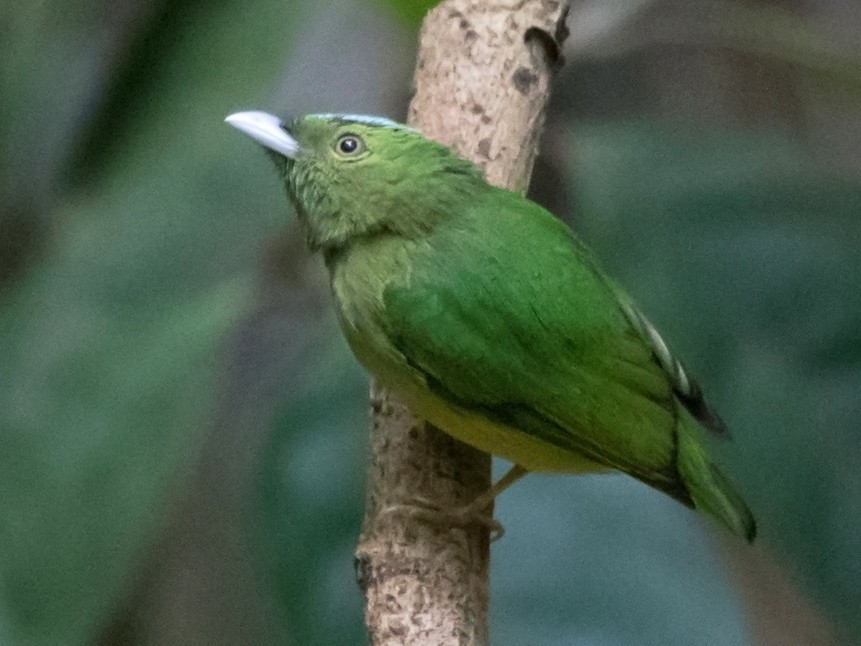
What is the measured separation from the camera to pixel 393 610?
1560mm

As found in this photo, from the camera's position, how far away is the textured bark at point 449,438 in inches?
62.2

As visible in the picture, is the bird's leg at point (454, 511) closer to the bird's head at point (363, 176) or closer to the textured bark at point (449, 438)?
the textured bark at point (449, 438)

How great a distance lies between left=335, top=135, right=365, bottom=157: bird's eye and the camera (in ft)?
5.77

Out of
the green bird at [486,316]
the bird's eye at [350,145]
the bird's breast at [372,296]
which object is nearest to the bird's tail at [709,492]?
the green bird at [486,316]

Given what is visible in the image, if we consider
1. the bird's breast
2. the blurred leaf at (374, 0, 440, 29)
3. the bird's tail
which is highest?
the blurred leaf at (374, 0, 440, 29)

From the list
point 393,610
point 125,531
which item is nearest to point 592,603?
point 393,610

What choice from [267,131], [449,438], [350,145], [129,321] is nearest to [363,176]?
[350,145]

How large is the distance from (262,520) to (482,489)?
41cm

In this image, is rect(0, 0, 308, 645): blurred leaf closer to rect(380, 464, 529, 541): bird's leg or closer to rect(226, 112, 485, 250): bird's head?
rect(226, 112, 485, 250): bird's head

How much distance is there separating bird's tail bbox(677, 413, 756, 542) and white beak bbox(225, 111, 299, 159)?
766 mm

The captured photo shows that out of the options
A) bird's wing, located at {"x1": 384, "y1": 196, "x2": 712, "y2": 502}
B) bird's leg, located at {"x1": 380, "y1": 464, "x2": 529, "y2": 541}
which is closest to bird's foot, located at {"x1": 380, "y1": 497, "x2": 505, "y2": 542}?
bird's leg, located at {"x1": 380, "y1": 464, "x2": 529, "y2": 541}

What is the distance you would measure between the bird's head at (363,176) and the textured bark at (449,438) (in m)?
0.24

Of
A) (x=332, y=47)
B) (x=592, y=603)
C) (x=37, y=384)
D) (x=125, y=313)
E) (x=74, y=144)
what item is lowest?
(x=592, y=603)

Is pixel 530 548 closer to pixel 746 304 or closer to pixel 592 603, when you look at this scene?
pixel 592 603
